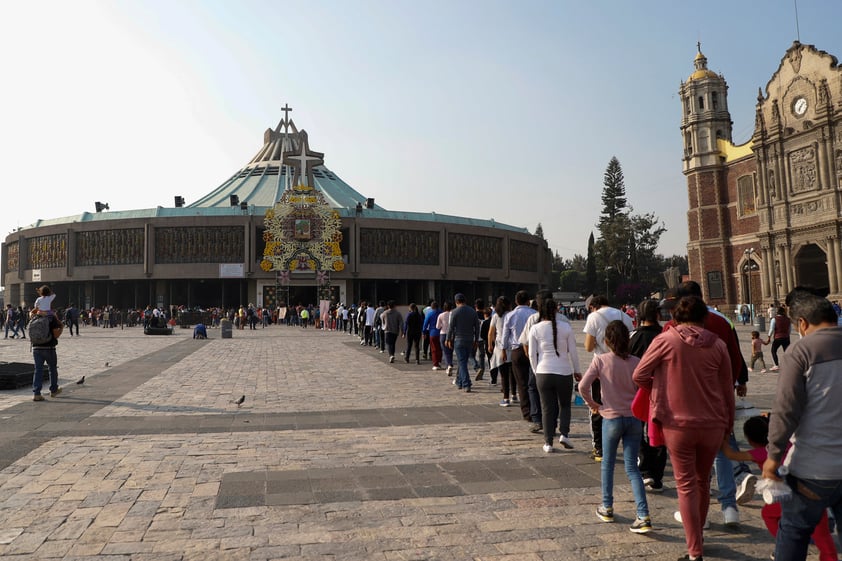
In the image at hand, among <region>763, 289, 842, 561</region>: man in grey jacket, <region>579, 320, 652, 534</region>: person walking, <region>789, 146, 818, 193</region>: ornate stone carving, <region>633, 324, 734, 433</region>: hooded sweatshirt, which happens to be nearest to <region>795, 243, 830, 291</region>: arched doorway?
<region>789, 146, 818, 193</region>: ornate stone carving

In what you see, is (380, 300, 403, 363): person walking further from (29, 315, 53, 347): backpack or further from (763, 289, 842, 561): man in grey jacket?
(763, 289, 842, 561): man in grey jacket

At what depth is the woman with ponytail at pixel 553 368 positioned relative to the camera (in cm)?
611

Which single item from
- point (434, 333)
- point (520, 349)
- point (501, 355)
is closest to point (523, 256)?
point (434, 333)

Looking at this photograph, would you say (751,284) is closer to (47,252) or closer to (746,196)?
(746,196)

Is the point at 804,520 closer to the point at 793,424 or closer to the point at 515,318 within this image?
the point at 793,424

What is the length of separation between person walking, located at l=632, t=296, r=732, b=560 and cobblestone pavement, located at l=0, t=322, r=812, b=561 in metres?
0.40

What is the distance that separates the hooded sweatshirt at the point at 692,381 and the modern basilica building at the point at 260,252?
148 ft

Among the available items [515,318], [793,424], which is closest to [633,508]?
[793,424]

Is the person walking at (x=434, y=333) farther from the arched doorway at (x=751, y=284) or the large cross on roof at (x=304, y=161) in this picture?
the arched doorway at (x=751, y=284)

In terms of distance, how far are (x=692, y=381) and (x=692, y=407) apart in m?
0.15

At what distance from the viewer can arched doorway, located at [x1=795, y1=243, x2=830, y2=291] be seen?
3966 centimetres

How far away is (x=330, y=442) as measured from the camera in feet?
21.4

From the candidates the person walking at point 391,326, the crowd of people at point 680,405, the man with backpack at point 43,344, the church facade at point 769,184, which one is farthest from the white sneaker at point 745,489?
the church facade at point 769,184

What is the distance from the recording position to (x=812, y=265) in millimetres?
40188
